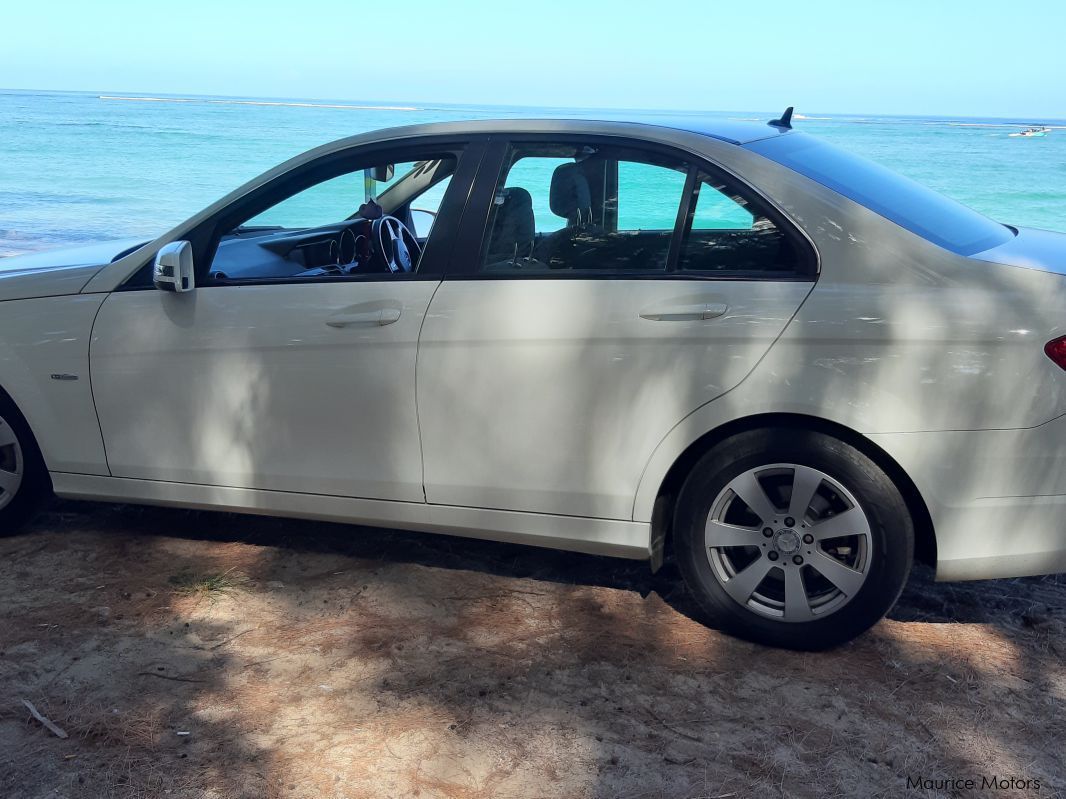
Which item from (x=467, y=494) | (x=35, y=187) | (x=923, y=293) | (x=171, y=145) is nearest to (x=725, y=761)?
(x=467, y=494)

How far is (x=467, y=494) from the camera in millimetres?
3521

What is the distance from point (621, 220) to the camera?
3412mm

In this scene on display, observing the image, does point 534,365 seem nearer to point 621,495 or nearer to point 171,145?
point 621,495

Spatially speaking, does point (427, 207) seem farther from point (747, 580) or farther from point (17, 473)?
point (17, 473)

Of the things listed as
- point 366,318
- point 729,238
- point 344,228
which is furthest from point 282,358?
point 729,238

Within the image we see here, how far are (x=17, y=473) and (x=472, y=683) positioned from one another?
7.48 ft

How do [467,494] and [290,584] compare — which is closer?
[467,494]

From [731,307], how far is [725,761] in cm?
135

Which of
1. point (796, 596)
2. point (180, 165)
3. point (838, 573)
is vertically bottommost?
point (180, 165)

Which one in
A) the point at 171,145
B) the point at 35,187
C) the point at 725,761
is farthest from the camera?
the point at 171,145

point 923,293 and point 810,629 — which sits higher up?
point 923,293

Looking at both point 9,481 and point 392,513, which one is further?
point 9,481

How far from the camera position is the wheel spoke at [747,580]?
3273mm

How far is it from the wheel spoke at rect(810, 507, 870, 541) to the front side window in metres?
0.78
